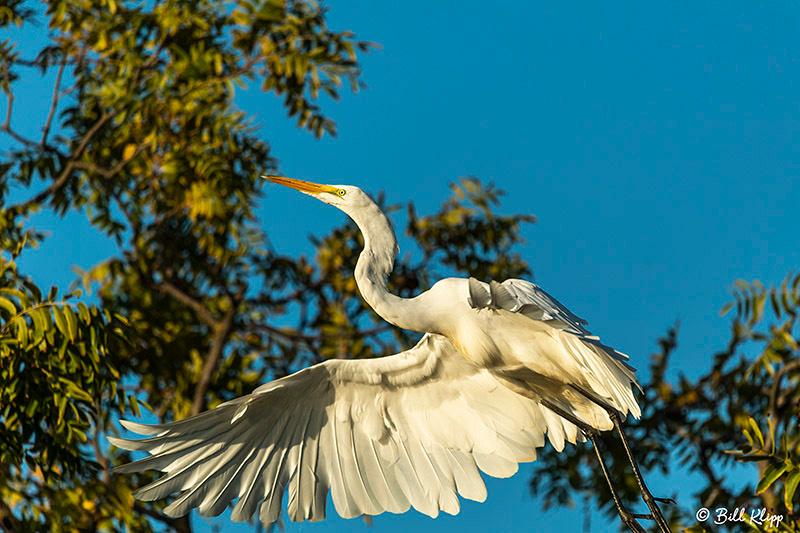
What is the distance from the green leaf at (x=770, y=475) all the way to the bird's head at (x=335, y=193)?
1784 millimetres

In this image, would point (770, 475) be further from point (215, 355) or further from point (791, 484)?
point (215, 355)

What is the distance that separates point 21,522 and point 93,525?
1.13 feet

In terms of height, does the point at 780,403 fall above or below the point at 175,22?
below

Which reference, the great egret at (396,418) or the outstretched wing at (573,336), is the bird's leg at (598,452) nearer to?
the great egret at (396,418)

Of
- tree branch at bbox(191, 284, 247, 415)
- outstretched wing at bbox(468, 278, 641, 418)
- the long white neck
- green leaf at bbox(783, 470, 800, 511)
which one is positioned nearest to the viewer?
outstretched wing at bbox(468, 278, 641, 418)

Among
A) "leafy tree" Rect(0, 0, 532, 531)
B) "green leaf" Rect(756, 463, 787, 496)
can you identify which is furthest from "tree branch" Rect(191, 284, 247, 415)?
"green leaf" Rect(756, 463, 787, 496)

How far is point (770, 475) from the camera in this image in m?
2.75

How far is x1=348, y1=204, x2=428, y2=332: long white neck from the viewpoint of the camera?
3.10 meters

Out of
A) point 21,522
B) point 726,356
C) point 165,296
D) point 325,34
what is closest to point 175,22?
point 325,34

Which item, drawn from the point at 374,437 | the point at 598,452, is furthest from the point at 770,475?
the point at 374,437

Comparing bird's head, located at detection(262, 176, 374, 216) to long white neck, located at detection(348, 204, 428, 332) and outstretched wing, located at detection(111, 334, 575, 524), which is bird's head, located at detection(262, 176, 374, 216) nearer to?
long white neck, located at detection(348, 204, 428, 332)

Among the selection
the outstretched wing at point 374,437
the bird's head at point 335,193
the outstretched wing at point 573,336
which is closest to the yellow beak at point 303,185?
the bird's head at point 335,193

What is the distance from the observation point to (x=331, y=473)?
3.64m

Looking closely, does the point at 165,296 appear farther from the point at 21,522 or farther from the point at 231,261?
the point at 21,522
